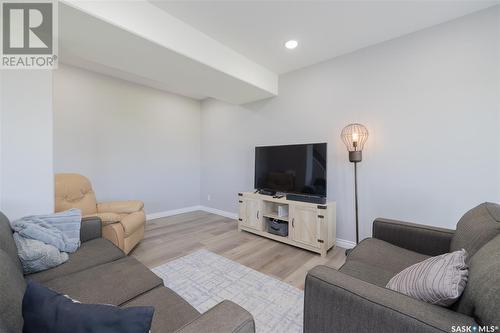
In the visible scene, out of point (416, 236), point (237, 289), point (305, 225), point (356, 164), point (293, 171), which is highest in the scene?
point (356, 164)

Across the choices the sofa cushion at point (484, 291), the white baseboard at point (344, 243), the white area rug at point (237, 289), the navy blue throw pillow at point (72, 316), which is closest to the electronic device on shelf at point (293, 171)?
the white baseboard at point (344, 243)

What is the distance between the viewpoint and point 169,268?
2.26 meters

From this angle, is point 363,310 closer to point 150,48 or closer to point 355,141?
point 355,141

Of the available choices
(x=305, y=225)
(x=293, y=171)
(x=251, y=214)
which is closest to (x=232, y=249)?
(x=251, y=214)

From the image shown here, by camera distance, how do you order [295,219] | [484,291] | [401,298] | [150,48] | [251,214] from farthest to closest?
[251,214] < [295,219] < [150,48] < [401,298] < [484,291]

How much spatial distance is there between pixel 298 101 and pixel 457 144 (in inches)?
77.1

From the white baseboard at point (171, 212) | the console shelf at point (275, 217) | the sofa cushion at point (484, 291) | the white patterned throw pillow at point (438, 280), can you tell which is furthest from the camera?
the white baseboard at point (171, 212)

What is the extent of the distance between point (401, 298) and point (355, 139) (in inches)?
79.6

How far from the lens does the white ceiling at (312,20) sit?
195 cm

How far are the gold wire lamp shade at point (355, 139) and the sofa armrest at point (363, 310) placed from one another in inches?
69.9

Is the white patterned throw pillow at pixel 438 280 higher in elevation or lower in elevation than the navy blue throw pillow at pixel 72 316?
lower

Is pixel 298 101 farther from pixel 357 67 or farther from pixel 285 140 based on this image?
pixel 357 67

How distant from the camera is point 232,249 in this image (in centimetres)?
277

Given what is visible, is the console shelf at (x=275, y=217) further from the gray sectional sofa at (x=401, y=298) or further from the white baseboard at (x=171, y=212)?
the white baseboard at (x=171, y=212)
